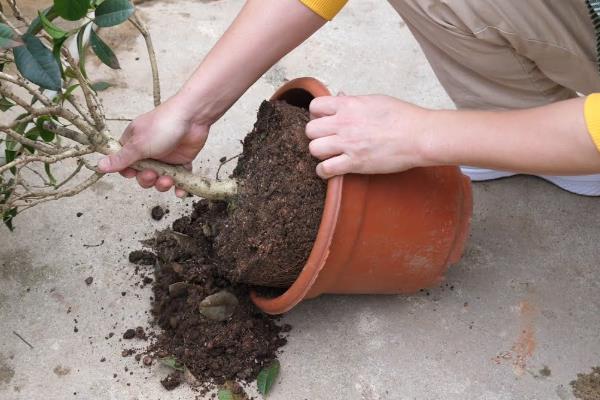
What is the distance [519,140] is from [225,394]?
0.71 m

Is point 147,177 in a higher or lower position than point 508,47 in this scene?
lower

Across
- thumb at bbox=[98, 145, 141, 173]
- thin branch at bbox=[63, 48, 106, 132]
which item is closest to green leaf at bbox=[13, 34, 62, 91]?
thin branch at bbox=[63, 48, 106, 132]

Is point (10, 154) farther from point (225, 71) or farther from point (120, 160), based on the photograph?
point (225, 71)

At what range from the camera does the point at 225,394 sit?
1.27 metres

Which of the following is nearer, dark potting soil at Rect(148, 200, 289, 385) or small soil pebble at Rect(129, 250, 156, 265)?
dark potting soil at Rect(148, 200, 289, 385)

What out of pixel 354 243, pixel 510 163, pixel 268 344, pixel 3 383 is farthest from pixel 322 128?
pixel 3 383

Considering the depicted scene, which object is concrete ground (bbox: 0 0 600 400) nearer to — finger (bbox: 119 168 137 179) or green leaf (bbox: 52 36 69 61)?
finger (bbox: 119 168 137 179)

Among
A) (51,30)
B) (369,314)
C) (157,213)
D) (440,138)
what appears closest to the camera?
(51,30)

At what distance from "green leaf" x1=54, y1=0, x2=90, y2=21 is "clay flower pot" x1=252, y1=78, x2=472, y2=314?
445 mm

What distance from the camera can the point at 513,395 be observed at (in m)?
1.31

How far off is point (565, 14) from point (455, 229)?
444 millimetres

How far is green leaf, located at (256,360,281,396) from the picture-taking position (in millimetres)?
1283

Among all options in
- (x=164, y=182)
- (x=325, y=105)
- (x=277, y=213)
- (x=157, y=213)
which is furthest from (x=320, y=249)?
(x=157, y=213)

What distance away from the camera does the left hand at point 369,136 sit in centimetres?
112
